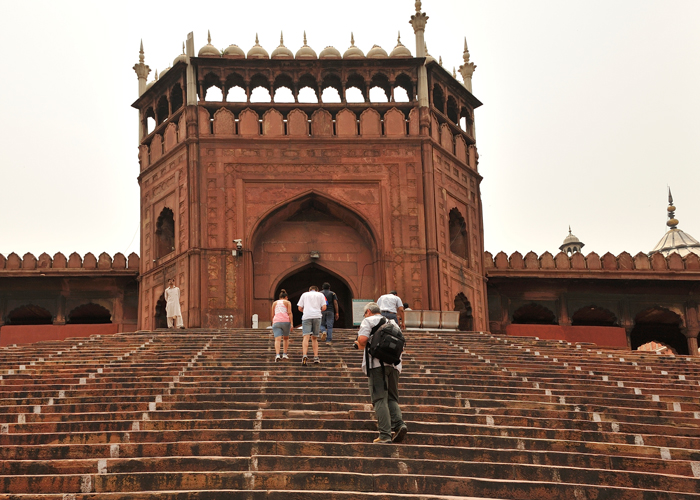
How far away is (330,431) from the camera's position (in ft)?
25.0

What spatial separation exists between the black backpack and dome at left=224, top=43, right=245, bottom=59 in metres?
14.4

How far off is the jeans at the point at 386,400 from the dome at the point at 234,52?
576 inches

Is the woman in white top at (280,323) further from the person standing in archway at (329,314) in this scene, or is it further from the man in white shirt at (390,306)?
the person standing in archway at (329,314)

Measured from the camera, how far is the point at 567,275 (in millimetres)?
23031

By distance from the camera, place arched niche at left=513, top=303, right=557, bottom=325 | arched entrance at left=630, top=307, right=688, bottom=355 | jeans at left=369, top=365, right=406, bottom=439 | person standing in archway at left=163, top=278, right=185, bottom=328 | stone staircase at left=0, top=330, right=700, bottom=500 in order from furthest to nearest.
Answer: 1. arched entrance at left=630, top=307, right=688, bottom=355
2. arched niche at left=513, top=303, right=557, bottom=325
3. person standing in archway at left=163, top=278, right=185, bottom=328
4. jeans at left=369, top=365, right=406, bottom=439
5. stone staircase at left=0, top=330, right=700, bottom=500

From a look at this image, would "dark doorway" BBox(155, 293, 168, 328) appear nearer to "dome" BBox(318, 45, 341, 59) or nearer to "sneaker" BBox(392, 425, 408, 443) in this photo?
"dome" BBox(318, 45, 341, 59)

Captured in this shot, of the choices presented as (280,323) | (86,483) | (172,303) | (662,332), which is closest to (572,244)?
(662,332)

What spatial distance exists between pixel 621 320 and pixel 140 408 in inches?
667

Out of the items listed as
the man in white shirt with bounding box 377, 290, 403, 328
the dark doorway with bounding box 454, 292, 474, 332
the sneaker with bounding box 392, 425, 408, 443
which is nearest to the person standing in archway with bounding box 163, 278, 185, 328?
the man in white shirt with bounding box 377, 290, 403, 328

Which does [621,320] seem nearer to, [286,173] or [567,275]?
[567,275]

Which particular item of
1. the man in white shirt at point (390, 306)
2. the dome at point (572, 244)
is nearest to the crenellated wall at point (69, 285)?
the man in white shirt at point (390, 306)

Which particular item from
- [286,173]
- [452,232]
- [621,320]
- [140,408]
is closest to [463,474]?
[140,408]

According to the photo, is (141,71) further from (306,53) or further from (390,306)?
(390,306)

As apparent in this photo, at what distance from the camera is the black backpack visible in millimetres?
7470
